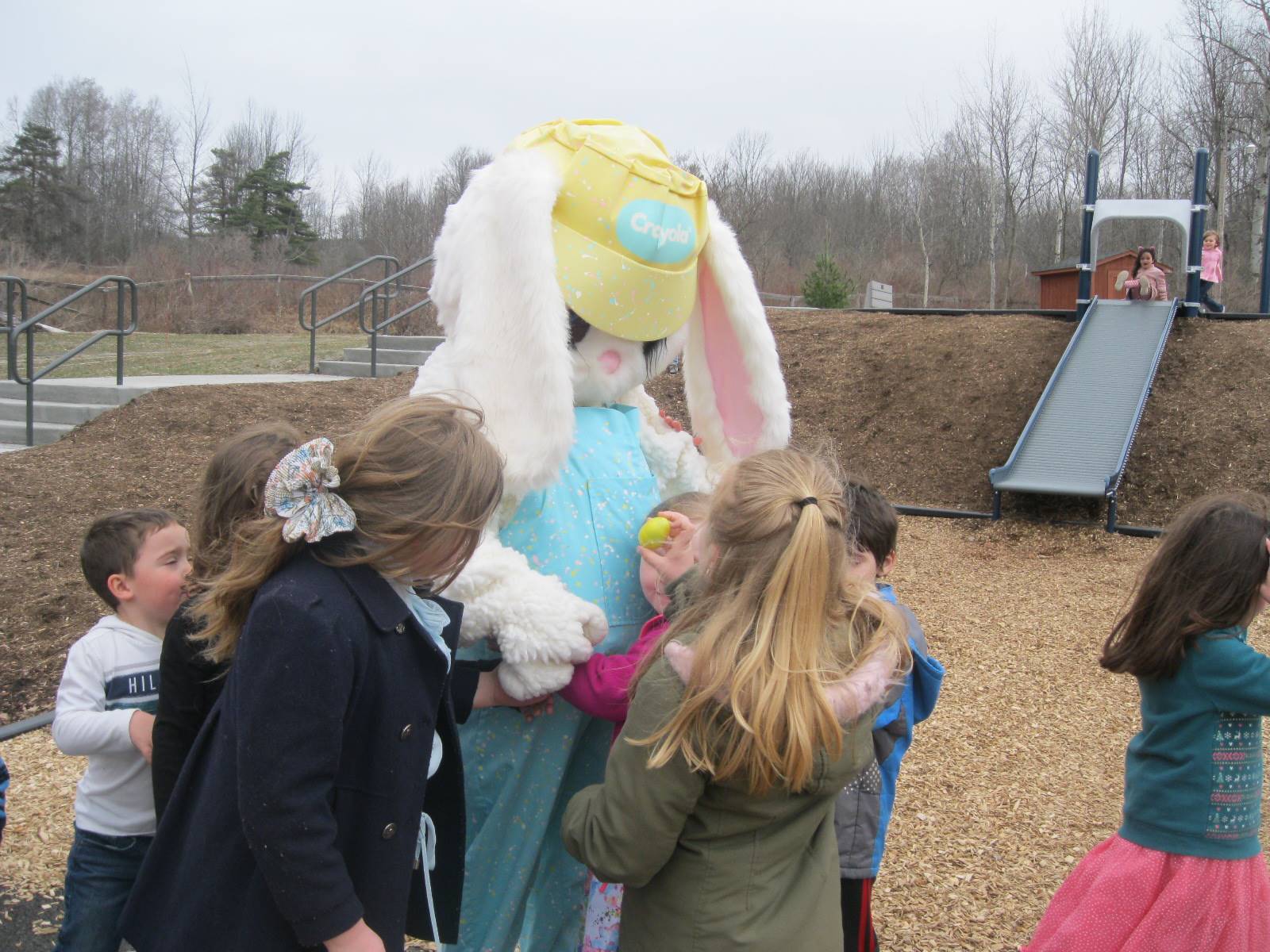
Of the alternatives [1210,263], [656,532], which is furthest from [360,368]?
[1210,263]

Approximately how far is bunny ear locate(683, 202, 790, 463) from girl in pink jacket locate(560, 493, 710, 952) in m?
0.42

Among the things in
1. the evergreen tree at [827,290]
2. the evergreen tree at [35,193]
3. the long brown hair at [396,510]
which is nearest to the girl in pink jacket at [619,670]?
the long brown hair at [396,510]

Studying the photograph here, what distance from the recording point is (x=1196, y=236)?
10562 millimetres

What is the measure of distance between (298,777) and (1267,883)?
2.15 meters

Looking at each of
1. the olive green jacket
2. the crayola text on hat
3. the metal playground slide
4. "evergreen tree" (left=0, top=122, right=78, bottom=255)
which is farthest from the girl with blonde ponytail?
"evergreen tree" (left=0, top=122, right=78, bottom=255)

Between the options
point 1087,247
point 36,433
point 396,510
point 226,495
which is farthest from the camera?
point 1087,247

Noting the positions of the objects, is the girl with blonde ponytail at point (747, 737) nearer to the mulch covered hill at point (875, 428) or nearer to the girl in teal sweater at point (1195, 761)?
the girl in teal sweater at point (1195, 761)

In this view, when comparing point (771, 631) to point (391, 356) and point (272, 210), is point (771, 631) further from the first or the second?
point (272, 210)

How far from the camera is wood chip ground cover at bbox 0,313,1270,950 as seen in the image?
11.2 feet

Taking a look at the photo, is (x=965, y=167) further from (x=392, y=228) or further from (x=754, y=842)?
(x=754, y=842)

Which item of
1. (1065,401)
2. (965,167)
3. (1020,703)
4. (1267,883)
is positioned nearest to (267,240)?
(965,167)

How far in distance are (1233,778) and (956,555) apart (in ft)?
16.4

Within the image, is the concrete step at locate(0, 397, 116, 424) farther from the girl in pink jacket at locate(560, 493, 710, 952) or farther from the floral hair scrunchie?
the floral hair scrunchie

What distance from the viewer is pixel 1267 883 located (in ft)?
7.70
